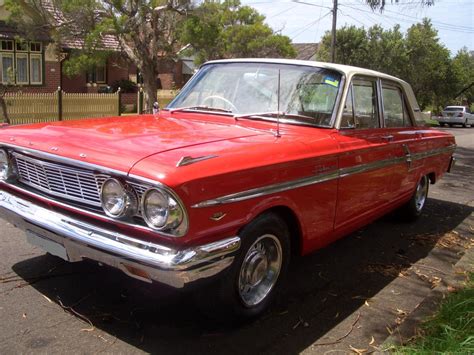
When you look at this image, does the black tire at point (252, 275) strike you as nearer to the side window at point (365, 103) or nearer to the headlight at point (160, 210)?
the headlight at point (160, 210)

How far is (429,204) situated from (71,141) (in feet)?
19.3

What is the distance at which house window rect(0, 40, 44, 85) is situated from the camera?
64.9ft

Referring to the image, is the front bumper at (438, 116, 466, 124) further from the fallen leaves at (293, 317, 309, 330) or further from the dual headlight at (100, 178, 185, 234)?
the dual headlight at (100, 178, 185, 234)

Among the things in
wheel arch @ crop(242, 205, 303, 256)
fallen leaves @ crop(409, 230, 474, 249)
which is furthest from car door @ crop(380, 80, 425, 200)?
wheel arch @ crop(242, 205, 303, 256)

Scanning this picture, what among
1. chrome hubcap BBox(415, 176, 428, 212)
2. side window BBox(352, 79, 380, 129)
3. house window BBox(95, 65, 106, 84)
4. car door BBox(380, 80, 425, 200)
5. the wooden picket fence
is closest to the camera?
side window BBox(352, 79, 380, 129)

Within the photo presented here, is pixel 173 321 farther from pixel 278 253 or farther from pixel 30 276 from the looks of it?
pixel 30 276

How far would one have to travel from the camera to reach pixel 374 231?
6004 mm

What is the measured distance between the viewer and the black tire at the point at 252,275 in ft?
10.4

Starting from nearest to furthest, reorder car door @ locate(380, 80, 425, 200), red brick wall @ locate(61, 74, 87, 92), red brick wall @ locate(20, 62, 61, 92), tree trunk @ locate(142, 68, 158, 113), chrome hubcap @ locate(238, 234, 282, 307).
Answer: chrome hubcap @ locate(238, 234, 282, 307) → car door @ locate(380, 80, 425, 200) → tree trunk @ locate(142, 68, 158, 113) → red brick wall @ locate(20, 62, 61, 92) → red brick wall @ locate(61, 74, 87, 92)

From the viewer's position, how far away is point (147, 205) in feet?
9.25

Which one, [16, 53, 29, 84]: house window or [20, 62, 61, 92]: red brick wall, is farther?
[20, 62, 61, 92]: red brick wall

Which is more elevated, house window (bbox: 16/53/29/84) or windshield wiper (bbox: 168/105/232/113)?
house window (bbox: 16/53/29/84)

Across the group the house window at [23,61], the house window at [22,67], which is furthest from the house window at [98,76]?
the house window at [22,67]

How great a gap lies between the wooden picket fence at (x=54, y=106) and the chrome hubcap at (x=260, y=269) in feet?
40.9
